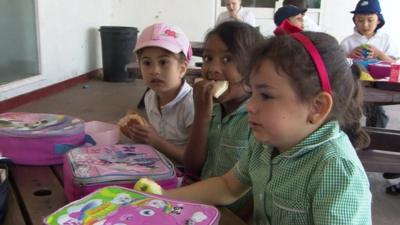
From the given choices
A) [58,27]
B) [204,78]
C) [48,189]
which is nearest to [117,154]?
[48,189]

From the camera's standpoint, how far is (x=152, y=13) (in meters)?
7.69

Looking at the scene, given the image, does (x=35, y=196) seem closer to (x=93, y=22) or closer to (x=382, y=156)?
(x=382, y=156)

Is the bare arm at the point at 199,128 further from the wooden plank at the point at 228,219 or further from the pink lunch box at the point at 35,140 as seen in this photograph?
the wooden plank at the point at 228,219

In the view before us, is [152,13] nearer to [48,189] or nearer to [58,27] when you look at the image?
[58,27]

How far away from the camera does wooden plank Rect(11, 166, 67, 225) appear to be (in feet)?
3.61

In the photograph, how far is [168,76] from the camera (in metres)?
1.99

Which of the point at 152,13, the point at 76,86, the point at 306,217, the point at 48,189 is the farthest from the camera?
the point at 152,13

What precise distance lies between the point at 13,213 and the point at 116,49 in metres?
5.93

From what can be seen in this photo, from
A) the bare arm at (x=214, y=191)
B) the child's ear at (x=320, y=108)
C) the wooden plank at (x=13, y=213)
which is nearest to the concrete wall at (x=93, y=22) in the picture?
the wooden plank at (x=13, y=213)

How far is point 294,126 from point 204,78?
666 millimetres

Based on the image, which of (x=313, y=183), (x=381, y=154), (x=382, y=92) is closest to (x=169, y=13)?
(x=382, y=92)

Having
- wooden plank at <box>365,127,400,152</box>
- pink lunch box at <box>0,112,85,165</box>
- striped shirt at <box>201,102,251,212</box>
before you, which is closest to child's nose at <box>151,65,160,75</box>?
striped shirt at <box>201,102,251,212</box>

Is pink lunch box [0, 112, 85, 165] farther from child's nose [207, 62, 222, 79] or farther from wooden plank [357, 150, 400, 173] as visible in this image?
wooden plank [357, 150, 400, 173]

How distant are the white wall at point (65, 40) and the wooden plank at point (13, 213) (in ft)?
12.6
